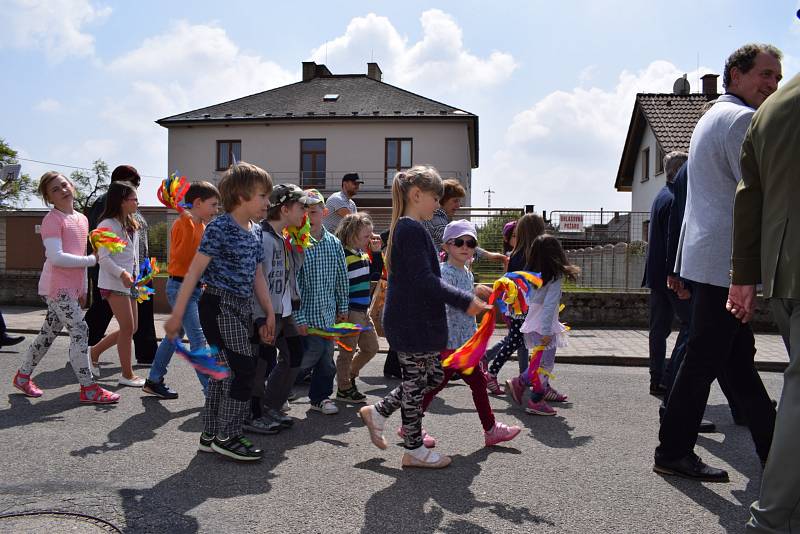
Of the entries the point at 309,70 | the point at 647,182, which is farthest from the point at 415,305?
the point at 309,70

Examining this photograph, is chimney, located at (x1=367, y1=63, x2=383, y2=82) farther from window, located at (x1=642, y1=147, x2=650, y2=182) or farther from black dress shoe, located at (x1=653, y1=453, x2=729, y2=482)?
black dress shoe, located at (x1=653, y1=453, x2=729, y2=482)

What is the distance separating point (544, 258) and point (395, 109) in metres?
31.7

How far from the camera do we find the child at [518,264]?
624cm

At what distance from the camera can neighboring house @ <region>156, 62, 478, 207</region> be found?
117 feet

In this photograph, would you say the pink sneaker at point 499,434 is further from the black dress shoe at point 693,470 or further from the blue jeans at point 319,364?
the blue jeans at point 319,364

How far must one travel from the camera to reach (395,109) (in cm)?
3644

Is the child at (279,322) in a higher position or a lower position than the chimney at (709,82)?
lower

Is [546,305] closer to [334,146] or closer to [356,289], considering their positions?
[356,289]

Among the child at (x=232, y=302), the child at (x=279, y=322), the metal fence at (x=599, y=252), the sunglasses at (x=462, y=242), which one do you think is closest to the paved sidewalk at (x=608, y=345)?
the metal fence at (x=599, y=252)

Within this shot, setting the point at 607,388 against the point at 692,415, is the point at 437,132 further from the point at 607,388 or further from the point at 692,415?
the point at 692,415

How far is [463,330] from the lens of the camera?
5.32m

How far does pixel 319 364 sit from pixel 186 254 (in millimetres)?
1534

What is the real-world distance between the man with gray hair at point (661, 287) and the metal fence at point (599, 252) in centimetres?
634

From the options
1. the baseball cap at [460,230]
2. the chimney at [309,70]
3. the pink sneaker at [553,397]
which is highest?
the chimney at [309,70]
